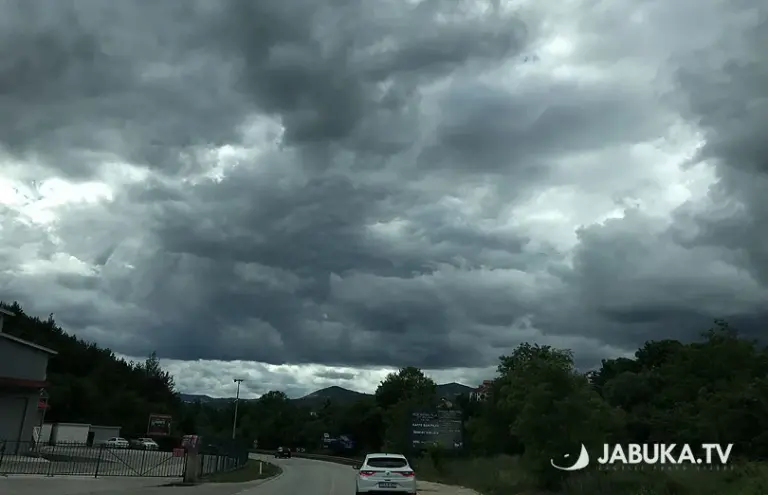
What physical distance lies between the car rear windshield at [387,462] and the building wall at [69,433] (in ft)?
221

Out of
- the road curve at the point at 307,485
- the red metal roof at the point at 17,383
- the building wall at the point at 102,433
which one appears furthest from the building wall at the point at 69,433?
the road curve at the point at 307,485

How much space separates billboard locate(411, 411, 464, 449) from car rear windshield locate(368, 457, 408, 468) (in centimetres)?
3276

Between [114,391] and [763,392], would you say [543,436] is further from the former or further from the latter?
[114,391]

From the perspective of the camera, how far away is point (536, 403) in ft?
98.8

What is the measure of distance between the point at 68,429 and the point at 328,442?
189 feet

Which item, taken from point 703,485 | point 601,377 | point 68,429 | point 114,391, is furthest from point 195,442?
point 114,391

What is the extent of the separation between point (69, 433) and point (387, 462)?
71431mm

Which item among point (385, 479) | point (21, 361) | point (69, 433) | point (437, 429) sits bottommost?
point (385, 479)

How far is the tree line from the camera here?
30.2 m

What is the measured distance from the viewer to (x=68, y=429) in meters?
88.2

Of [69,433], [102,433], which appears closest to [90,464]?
[69,433]

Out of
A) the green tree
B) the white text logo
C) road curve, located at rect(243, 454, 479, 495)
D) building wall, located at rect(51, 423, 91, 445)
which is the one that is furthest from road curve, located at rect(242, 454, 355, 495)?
the green tree

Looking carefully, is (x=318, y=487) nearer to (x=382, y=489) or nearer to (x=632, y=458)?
(x=382, y=489)

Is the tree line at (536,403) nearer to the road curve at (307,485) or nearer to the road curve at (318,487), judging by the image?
the road curve at (318,487)
